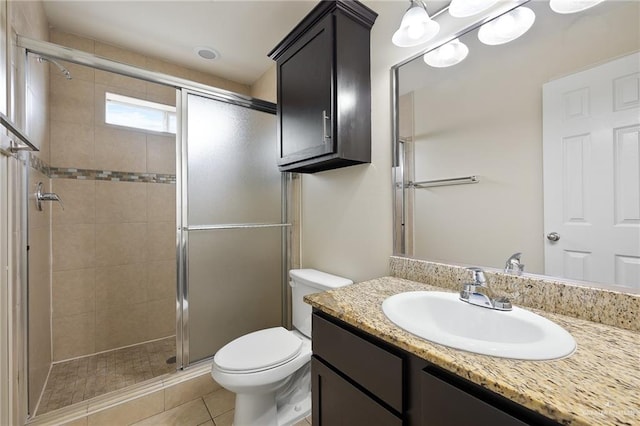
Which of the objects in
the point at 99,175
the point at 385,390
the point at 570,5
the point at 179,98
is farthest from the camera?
the point at 99,175

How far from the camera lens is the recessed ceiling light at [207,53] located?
6.93 feet

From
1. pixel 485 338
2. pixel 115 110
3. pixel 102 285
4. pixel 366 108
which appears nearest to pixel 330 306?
pixel 485 338

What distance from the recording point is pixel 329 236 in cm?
182

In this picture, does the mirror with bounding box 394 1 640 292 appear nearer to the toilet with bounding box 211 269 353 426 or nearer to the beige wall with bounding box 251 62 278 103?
the toilet with bounding box 211 269 353 426

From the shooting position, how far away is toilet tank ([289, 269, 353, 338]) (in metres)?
1.57

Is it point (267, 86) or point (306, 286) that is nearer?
point (306, 286)

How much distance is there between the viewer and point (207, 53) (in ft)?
7.17

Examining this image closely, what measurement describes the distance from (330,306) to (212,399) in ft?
4.30

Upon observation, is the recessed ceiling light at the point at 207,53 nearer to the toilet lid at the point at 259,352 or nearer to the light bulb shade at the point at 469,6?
the light bulb shade at the point at 469,6

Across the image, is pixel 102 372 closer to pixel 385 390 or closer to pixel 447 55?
pixel 385 390

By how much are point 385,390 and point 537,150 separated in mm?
954

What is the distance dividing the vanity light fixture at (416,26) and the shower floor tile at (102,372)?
2495 mm

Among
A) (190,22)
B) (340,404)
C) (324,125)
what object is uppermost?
(190,22)

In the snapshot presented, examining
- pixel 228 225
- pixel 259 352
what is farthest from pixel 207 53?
pixel 259 352
